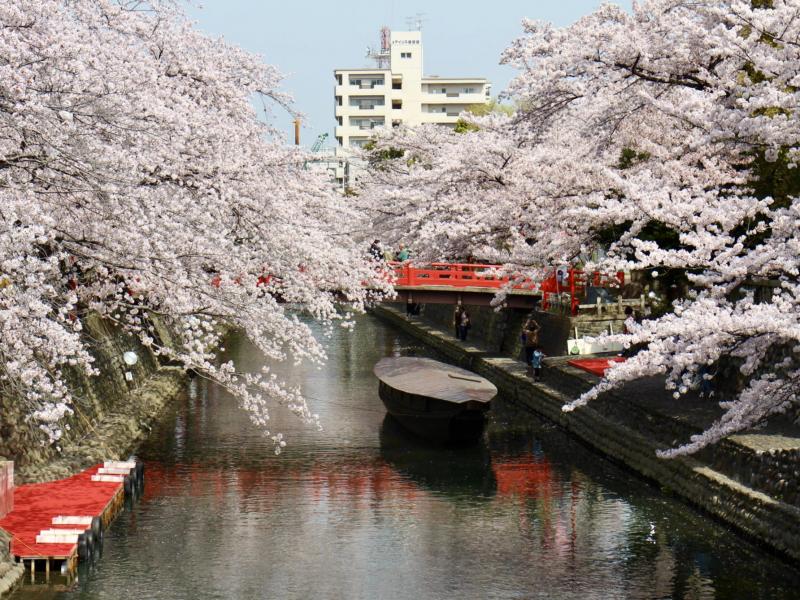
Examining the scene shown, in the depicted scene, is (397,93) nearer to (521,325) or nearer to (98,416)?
(521,325)

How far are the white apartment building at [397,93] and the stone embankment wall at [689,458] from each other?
320ft

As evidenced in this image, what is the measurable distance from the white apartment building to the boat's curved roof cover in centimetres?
10049

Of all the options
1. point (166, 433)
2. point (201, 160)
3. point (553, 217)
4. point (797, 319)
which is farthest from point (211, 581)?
point (553, 217)

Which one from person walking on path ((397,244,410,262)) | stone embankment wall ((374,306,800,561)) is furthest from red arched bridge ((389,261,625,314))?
person walking on path ((397,244,410,262))

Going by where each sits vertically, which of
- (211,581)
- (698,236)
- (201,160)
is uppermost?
(201,160)

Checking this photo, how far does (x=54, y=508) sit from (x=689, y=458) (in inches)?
477

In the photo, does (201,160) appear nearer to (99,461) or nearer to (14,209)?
(99,461)

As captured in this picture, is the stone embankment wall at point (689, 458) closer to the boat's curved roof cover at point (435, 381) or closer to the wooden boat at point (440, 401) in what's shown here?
the boat's curved roof cover at point (435, 381)

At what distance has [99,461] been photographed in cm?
2345

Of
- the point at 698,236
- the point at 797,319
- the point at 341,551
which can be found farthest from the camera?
the point at 341,551

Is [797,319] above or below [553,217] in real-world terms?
below

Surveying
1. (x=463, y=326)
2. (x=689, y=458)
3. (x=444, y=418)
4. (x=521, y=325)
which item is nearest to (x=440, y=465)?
(x=444, y=418)

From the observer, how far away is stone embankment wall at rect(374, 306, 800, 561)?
60.0 feet

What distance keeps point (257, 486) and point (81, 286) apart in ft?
19.3
